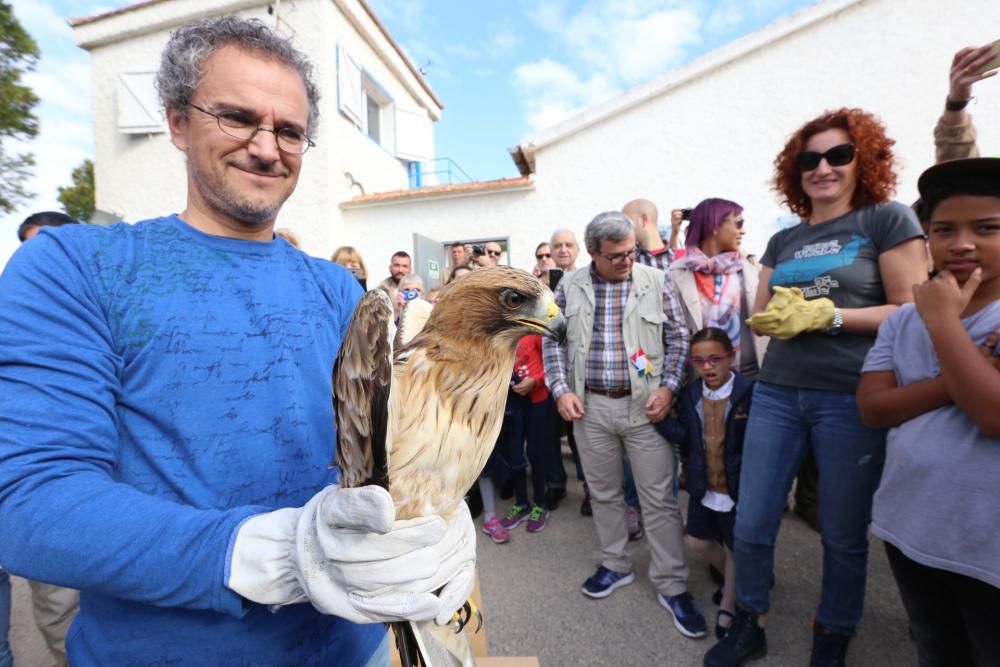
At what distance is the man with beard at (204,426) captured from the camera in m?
0.84

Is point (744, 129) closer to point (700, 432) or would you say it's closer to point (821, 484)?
point (700, 432)

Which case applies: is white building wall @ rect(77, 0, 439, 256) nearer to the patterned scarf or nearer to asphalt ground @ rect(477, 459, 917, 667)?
asphalt ground @ rect(477, 459, 917, 667)

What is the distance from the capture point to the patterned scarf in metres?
3.81

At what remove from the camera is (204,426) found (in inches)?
42.9

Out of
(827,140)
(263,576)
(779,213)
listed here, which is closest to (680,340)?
(827,140)

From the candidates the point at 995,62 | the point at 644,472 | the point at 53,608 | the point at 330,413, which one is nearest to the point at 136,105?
the point at 53,608

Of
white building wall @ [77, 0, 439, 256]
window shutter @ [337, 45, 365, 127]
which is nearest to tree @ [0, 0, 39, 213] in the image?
white building wall @ [77, 0, 439, 256]

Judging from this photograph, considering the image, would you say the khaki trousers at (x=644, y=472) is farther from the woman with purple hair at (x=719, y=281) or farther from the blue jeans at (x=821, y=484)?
the blue jeans at (x=821, y=484)

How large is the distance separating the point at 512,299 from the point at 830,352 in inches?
80.3

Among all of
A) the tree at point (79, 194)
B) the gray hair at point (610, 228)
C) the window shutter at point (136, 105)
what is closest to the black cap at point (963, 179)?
the gray hair at point (610, 228)

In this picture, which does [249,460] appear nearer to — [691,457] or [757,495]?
[757,495]

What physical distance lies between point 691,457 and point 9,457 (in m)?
3.51

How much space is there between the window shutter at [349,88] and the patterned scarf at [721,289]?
10.6 meters

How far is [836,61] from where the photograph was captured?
932 centimetres
